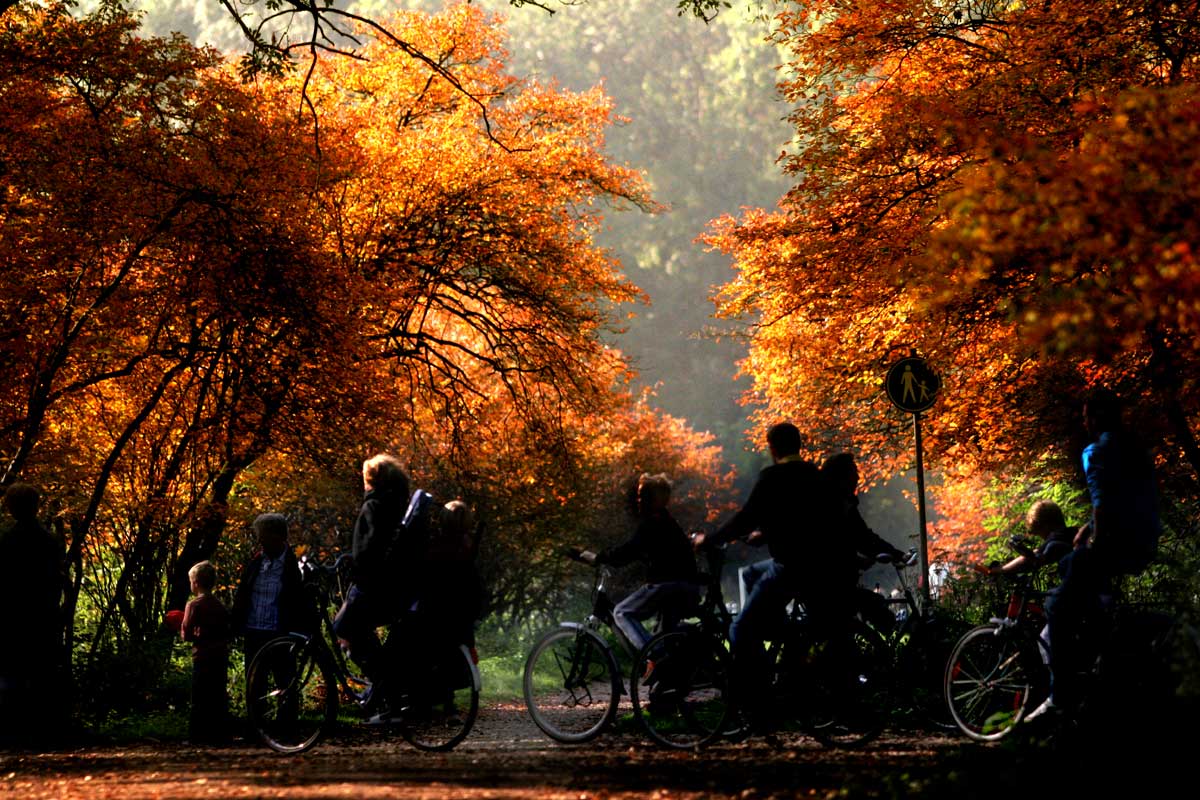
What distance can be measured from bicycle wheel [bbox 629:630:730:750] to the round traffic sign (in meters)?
4.95

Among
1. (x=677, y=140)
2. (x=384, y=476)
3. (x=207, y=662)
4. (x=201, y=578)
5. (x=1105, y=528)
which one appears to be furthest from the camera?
(x=677, y=140)

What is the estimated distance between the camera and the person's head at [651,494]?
904cm

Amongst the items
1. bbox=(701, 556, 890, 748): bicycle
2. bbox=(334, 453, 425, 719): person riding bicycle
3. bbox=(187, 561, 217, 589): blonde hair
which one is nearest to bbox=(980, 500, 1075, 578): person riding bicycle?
bbox=(701, 556, 890, 748): bicycle

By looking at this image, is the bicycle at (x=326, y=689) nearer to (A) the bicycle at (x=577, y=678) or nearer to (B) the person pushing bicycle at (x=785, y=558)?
(A) the bicycle at (x=577, y=678)

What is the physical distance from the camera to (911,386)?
1267 centimetres

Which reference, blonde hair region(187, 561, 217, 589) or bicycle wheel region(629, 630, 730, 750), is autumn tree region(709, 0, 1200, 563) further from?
blonde hair region(187, 561, 217, 589)

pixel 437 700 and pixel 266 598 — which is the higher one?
pixel 266 598

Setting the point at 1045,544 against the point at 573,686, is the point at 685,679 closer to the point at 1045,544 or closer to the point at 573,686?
the point at 573,686

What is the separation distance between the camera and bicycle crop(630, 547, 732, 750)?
8242 millimetres

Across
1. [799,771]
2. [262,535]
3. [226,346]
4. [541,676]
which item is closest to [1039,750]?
[799,771]

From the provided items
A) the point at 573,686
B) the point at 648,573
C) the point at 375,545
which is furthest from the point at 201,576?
the point at 648,573

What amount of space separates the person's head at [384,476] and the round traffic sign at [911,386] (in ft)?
17.2

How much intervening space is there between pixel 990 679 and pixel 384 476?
3.90 meters

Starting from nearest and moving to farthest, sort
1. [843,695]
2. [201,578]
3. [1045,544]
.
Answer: [843,695] → [1045,544] → [201,578]
